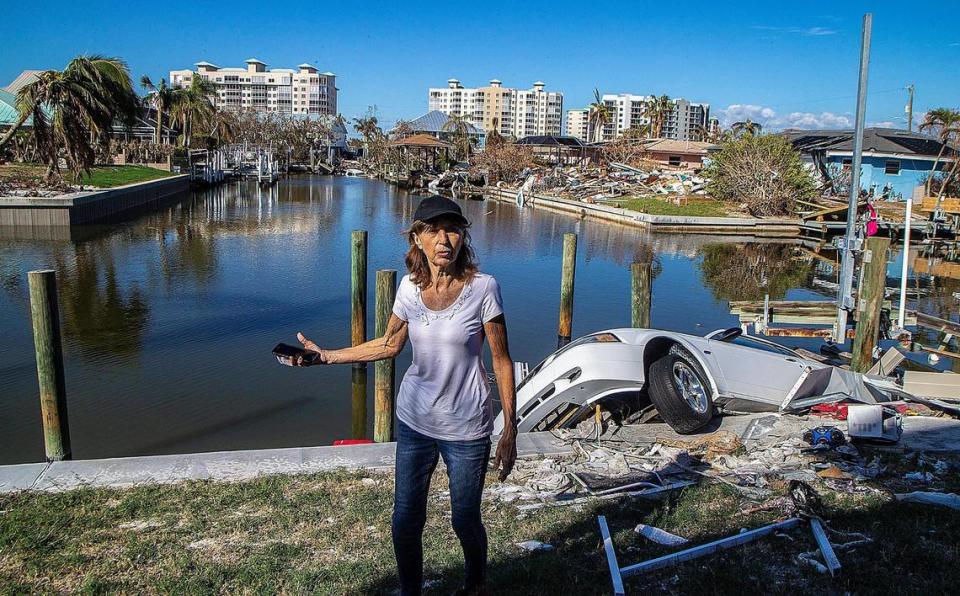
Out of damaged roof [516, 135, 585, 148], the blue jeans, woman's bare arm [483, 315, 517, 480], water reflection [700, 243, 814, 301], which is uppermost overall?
damaged roof [516, 135, 585, 148]

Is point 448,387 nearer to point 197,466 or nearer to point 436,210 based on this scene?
point 436,210

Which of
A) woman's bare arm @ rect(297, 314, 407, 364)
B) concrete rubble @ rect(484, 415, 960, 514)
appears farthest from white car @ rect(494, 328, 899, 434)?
woman's bare arm @ rect(297, 314, 407, 364)

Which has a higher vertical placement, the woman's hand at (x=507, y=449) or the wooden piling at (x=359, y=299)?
the woman's hand at (x=507, y=449)

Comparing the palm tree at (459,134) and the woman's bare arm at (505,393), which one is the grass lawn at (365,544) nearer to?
the woman's bare arm at (505,393)

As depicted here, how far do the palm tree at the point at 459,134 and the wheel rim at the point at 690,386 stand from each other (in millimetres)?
78850

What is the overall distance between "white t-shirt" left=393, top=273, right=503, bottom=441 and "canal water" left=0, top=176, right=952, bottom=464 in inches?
229

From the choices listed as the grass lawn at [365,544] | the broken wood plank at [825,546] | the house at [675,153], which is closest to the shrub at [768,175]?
the house at [675,153]

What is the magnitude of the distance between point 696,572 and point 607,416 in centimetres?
327

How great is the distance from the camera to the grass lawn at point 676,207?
38.3 m

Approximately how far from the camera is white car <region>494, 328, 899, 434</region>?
269 inches

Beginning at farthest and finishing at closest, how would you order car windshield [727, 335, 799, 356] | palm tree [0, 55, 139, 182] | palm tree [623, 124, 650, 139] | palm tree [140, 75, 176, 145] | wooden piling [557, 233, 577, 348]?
palm tree [623, 124, 650, 139] < palm tree [140, 75, 176, 145] < palm tree [0, 55, 139, 182] < wooden piling [557, 233, 577, 348] < car windshield [727, 335, 799, 356]

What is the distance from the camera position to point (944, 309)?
60.4 feet

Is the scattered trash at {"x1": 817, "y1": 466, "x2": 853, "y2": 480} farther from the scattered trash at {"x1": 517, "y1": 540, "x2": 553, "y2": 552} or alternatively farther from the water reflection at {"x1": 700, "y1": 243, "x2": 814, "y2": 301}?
the water reflection at {"x1": 700, "y1": 243, "x2": 814, "y2": 301}

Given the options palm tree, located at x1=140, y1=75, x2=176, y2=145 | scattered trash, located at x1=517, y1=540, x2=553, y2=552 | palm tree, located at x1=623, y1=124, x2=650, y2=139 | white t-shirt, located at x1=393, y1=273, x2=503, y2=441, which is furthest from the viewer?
palm tree, located at x1=623, y1=124, x2=650, y2=139
